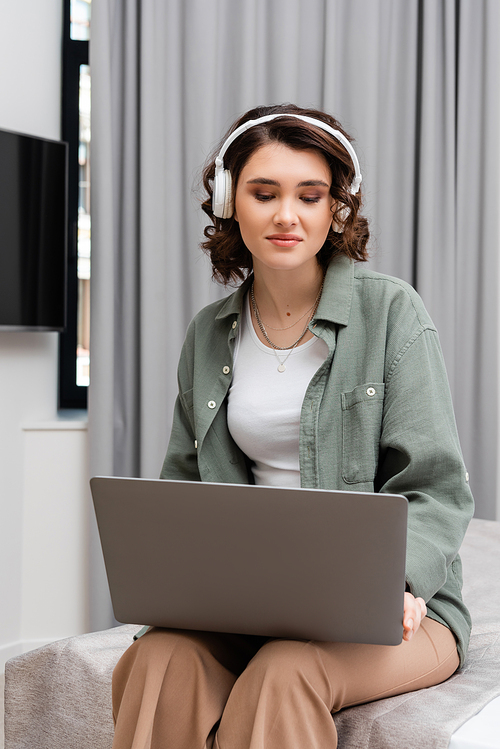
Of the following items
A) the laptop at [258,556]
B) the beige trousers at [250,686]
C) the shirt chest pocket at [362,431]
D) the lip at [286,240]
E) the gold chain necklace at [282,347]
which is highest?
the lip at [286,240]

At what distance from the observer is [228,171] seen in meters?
1.29

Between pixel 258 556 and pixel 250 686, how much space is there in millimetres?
181

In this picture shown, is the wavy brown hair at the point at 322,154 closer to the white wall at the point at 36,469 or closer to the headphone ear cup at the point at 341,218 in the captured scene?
the headphone ear cup at the point at 341,218

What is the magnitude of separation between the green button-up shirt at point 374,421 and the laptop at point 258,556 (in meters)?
0.14

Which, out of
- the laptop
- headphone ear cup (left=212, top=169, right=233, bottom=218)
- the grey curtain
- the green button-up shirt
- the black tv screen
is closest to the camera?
the laptop

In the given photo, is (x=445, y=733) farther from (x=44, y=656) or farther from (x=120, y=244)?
(x=120, y=244)

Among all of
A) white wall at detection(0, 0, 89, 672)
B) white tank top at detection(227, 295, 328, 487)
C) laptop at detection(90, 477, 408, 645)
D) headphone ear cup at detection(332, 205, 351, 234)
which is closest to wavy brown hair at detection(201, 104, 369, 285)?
headphone ear cup at detection(332, 205, 351, 234)

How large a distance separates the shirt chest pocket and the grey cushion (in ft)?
1.07

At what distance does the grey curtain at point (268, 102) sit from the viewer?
243 centimetres

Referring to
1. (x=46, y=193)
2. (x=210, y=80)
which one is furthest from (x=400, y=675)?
(x=210, y=80)

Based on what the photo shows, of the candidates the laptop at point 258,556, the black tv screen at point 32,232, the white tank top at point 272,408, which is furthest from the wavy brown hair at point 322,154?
the black tv screen at point 32,232

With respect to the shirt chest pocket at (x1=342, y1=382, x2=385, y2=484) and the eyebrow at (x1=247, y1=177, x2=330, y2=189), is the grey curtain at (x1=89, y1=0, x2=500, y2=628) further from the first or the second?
the shirt chest pocket at (x1=342, y1=382, x2=385, y2=484)

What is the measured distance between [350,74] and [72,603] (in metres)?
2.06

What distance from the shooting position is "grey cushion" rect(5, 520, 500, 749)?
94 centimetres
